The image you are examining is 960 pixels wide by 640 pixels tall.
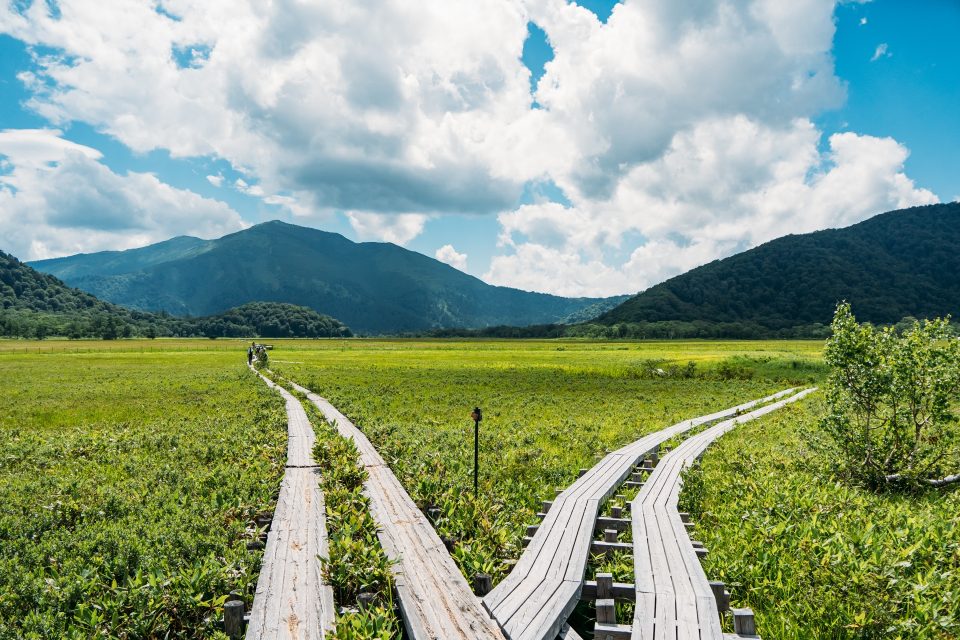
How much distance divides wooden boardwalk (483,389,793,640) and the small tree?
7085 millimetres

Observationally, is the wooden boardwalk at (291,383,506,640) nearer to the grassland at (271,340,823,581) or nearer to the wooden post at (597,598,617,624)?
the grassland at (271,340,823,581)

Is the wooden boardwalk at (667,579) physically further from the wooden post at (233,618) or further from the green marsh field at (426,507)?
the wooden post at (233,618)

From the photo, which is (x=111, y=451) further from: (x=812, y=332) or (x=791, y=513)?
(x=812, y=332)

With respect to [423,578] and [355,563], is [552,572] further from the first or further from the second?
[355,563]

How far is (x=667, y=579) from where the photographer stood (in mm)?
7051

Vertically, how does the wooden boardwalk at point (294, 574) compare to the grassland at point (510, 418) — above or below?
above

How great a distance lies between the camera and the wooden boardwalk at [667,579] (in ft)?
19.3

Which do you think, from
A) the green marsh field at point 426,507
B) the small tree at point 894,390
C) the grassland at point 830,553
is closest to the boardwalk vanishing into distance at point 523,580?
the green marsh field at point 426,507

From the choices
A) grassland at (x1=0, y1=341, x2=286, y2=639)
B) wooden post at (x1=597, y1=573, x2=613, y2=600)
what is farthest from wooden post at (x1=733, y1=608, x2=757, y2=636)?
grassland at (x1=0, y1=341, x2=286, y2=639)

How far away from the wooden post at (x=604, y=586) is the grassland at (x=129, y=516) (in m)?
4.92

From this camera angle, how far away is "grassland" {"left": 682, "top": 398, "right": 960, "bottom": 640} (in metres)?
6.29

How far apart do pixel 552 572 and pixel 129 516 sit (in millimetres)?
8642

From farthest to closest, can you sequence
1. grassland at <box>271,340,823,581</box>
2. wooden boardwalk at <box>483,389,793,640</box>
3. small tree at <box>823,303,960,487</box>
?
small tree at <box>823,303,960,487</box> → grassland at <box>271,340,823,581</box> → wooden boardwalk at <box>483,389,793,640</box>

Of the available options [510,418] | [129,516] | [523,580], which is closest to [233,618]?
[523,580]
